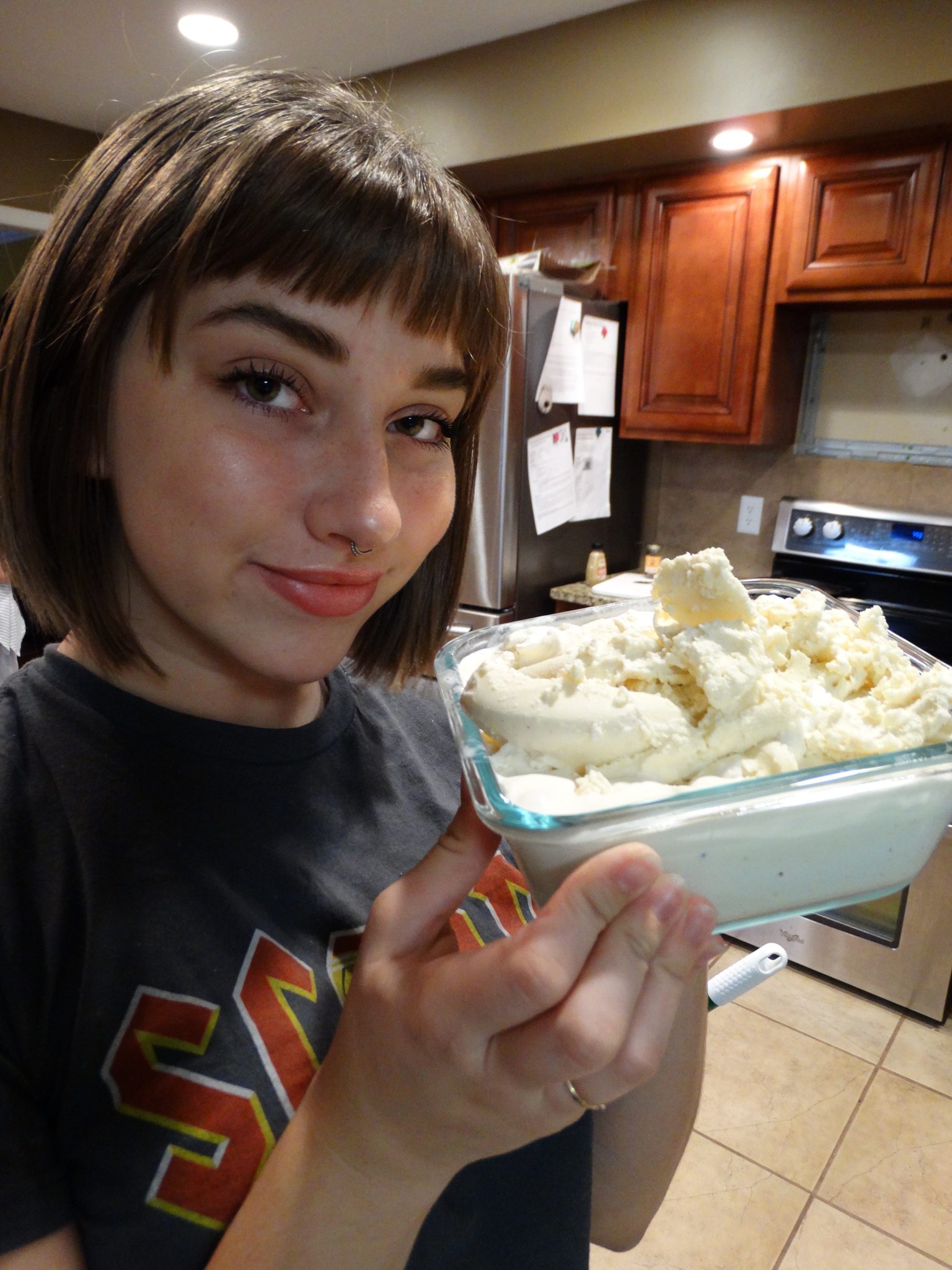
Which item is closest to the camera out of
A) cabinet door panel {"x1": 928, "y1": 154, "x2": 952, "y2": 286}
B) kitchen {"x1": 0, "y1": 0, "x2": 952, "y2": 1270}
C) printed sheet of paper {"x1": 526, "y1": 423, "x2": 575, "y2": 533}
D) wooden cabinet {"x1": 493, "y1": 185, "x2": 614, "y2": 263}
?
kitchen {"x1": 0, "y1": 0, "x2": 952, "y2": 1270}

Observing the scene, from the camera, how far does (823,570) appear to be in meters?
2.57

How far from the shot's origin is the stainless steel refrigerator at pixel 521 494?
2291 millimetres

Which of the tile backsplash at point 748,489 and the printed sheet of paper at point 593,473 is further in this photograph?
the printed sheet of paper at point 593,473

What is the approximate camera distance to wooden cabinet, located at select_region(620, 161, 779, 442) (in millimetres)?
2312

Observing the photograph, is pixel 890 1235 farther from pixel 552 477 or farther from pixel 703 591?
pixel 552 477

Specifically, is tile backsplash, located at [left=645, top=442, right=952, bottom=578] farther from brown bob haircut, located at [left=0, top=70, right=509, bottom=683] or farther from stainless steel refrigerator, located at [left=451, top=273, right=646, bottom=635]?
brown bob haircut, located at [left=0, top=70, right=509, bottom=683]

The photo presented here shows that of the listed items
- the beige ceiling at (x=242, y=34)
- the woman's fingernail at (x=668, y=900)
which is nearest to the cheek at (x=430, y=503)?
the woman's fingernail at (x=668, y=900)

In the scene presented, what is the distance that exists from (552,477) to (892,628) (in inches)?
43.4

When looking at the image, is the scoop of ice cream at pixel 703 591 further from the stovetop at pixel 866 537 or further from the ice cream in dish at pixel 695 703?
the stovetop at pixel 866 537

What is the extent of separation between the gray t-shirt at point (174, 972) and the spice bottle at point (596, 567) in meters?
2.02

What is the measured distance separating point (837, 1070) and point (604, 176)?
2707 mm

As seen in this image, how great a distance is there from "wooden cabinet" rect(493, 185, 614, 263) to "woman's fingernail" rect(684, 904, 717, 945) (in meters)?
2.54

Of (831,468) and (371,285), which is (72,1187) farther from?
(831,468)

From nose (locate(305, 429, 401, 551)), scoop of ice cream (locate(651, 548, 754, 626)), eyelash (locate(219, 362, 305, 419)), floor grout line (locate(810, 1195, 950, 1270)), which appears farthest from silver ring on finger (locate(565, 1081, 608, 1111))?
floor grout line (locate(810, 1195, 950, 1270))
